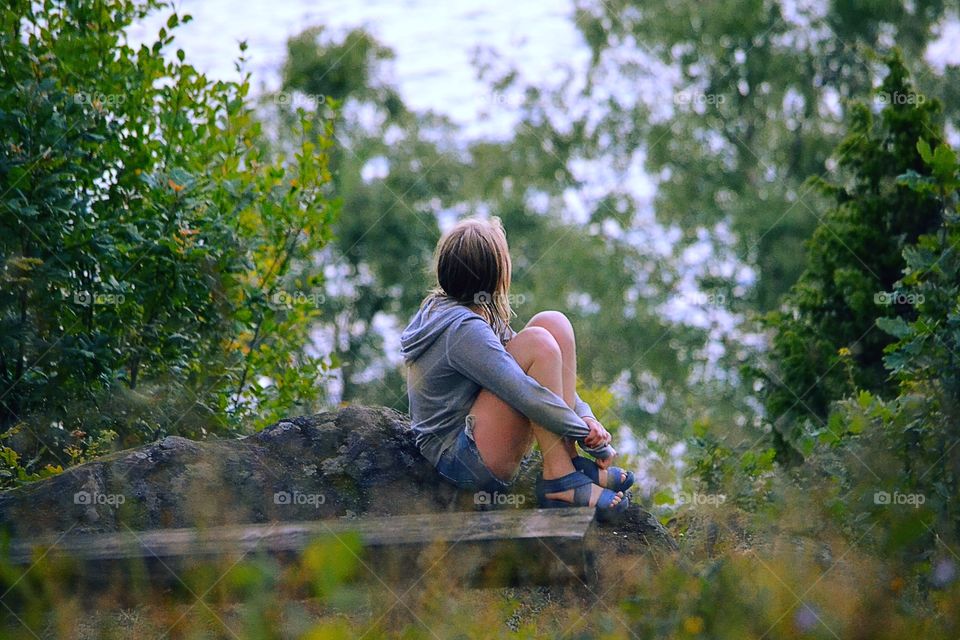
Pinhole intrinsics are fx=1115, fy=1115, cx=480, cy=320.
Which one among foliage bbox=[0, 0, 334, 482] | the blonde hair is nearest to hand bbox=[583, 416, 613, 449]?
the blonde hair

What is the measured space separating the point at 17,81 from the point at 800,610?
159 inches

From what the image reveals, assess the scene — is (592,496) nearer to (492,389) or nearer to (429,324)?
(492,389)

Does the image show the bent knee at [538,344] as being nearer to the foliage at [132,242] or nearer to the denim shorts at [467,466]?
the denim shorts at [467,466]

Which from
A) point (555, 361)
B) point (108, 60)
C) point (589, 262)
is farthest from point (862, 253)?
point (589, 262)

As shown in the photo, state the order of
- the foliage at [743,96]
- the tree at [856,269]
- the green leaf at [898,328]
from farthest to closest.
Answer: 1. the foliage at [743,96]
2. the tree at [856,269]
3. the green leaf at [898,328]

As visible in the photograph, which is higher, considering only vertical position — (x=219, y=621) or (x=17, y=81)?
(x=17, y=81)

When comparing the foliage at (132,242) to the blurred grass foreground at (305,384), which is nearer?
the blurred grass foreground at (305,384)

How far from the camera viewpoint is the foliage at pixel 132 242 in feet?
15.3

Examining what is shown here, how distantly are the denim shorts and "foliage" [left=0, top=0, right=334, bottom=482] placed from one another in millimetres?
1455

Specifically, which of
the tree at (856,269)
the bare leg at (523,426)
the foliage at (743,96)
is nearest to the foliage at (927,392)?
the bare leg at (523,426)

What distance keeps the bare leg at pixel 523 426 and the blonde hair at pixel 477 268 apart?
0.78 ft

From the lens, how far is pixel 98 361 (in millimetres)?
4695

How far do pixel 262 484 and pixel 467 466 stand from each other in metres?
0.75

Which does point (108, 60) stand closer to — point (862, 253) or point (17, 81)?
point (17, 81)
